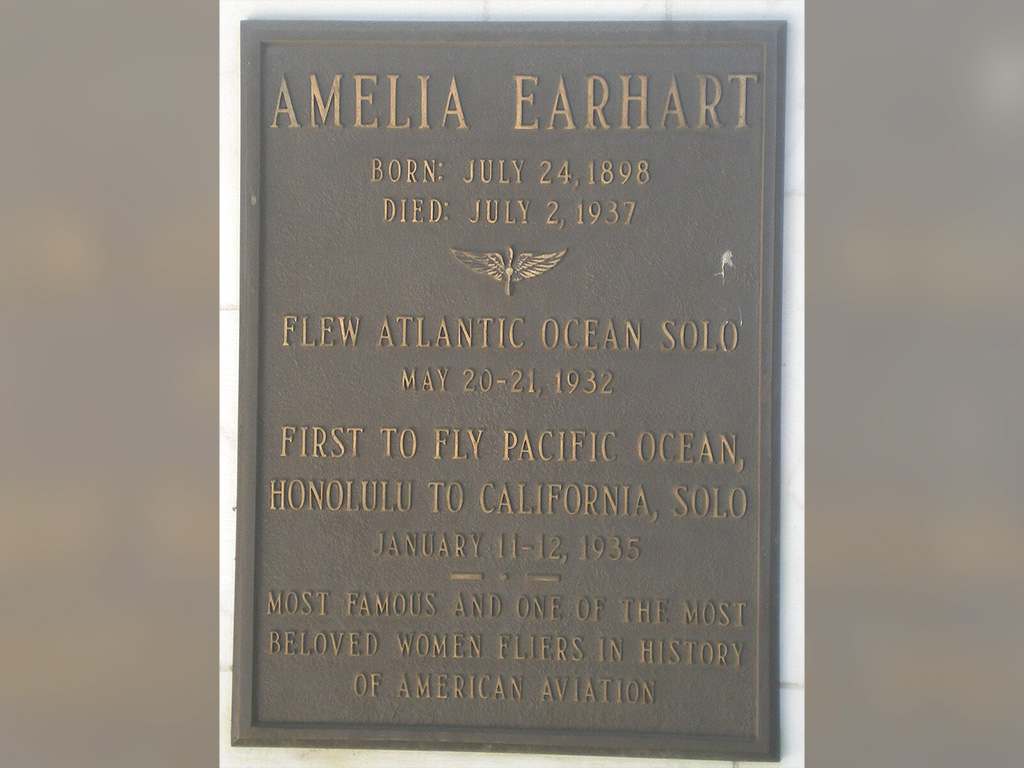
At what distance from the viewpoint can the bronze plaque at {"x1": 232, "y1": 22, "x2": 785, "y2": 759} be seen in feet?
10.3

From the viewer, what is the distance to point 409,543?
3188mm

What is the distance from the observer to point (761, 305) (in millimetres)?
3129

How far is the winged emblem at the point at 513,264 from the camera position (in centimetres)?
316

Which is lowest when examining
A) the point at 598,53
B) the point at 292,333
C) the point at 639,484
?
the point at 639,484

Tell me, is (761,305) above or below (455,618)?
above

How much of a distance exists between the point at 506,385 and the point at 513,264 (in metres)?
0.45

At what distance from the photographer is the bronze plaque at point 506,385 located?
314cm

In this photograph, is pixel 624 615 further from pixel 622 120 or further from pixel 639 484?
pixel 622 120

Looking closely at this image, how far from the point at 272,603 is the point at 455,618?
690mm

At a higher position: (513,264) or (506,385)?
(513,264)

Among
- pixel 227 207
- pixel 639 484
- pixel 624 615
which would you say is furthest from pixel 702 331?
pixel 227 207

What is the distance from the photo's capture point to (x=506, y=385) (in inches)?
125

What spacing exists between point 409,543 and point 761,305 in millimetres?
1575

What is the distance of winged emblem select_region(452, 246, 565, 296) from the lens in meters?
3.16
